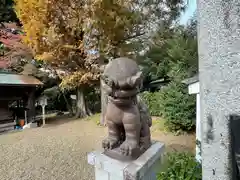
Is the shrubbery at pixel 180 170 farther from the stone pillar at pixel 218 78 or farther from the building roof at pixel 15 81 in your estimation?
the building roof at pixel 15 81

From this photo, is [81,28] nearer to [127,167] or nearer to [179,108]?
[179,108]

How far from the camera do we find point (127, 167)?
1756 millimetres

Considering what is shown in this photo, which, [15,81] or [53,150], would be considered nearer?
[53,150]

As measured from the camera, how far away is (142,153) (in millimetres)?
2035

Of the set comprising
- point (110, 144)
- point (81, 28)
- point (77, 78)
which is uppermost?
point (81, 28)

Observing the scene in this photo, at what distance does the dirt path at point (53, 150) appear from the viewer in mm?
4508

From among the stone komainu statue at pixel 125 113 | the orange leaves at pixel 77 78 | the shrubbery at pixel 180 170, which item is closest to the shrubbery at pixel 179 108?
the orange leaves at pixel 77 78

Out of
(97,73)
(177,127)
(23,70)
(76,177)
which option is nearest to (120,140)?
(76,177)

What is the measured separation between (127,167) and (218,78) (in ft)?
3.71

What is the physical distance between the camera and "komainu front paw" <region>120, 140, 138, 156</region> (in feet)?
6.13

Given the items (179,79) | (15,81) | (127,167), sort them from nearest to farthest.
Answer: (127,167) < (179,79) < (15,81)

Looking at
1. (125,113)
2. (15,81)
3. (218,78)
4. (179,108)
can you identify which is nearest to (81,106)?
(15,81)

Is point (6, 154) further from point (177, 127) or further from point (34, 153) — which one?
point (177, 127)

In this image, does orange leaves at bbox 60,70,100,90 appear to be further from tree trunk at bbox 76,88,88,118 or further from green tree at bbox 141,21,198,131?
green tree at bbox 141,21,198,131
